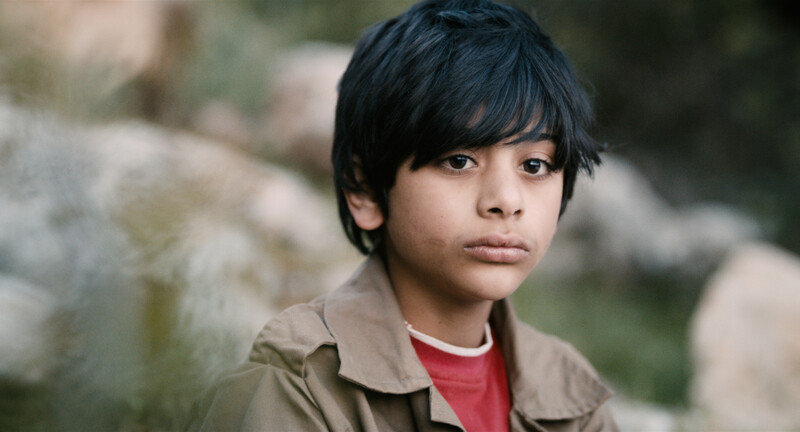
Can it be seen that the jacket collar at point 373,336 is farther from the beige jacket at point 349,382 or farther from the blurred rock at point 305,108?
the blurred rock at point 305,108

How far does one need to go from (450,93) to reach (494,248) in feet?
1.14

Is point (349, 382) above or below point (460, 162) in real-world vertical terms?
below

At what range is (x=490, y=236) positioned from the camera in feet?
5.07

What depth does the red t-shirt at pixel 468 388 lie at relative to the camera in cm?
168

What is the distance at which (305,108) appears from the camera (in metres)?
6.52

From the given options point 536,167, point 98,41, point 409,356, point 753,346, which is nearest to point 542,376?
point 409,356

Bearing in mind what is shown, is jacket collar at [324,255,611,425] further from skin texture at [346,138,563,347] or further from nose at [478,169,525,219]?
nose at [478,169,525,219]

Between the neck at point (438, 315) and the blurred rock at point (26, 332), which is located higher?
the neck at point (438, 315)

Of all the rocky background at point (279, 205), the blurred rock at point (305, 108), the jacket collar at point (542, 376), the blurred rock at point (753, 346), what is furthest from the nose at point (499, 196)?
the blurred rock at point (305, 108)

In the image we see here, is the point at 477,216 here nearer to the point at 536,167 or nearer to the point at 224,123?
the point at 536,167

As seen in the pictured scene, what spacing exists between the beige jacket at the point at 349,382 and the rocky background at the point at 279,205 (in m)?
0.15

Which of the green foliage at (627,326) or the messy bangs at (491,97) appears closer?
the messy bangs at (491,97)

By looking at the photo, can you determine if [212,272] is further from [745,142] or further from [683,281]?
[745,142]

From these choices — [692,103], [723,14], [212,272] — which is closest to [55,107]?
[212,272]
